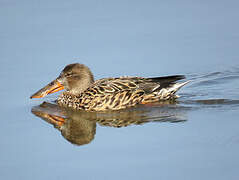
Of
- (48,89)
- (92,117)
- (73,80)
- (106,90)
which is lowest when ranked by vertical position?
(92,117)

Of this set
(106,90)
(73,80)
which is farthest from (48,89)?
(106,90)

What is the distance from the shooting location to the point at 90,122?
34.2 feet

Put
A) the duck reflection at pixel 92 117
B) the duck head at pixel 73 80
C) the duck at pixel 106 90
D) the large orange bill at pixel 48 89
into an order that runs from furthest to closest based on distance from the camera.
→ the duck head at pixel 73 80 → the large orange bill at pixel 48 89 → the duck at pixel 106 90 → the duck reflection at pixel 92 117

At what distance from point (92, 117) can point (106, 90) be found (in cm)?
78

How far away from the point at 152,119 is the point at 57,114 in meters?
2.18

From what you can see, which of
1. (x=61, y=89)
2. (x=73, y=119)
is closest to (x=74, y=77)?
(x=61, y=89)

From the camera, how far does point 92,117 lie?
425 inches

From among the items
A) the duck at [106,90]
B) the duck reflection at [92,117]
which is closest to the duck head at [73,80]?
the duck at [106,90]

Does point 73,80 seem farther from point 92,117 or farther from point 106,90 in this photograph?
point 92,117

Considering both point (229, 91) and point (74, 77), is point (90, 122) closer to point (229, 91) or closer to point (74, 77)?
point (74, 77)

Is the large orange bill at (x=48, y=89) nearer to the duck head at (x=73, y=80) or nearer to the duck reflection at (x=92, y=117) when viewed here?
the duck head at (x=73, y=80)

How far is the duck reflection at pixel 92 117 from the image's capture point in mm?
9836

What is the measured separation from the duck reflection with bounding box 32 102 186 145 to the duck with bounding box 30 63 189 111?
20cm

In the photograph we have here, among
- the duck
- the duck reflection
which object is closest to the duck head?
the duck
